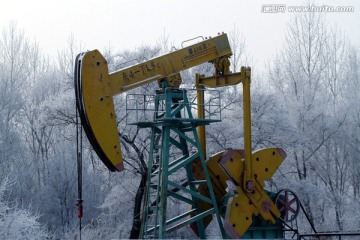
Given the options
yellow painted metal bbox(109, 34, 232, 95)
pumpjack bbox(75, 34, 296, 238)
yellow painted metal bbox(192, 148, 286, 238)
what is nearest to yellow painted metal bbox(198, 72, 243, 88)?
pumpjack bbox(75, 34, 296, 238)

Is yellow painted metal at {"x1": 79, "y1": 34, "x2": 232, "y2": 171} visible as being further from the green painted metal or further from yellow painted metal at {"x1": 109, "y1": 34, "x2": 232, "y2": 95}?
the green painted metal

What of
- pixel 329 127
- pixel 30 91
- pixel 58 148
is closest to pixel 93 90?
pixel 329 127

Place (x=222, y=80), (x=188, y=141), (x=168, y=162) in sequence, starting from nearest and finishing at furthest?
1. (x=168, y=162)
2. (x=188, y=141)
3. (x=222, y=80)

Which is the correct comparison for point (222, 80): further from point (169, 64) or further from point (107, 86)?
point (107, 86)

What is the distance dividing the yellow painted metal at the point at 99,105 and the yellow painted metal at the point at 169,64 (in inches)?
12.2

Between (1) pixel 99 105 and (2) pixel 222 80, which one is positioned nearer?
(1) pixel 99 105

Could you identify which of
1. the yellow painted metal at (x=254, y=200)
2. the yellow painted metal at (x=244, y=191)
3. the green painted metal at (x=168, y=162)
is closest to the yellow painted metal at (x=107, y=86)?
the green painted metal at (x=168, y=162)

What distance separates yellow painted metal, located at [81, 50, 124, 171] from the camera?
9.26 m

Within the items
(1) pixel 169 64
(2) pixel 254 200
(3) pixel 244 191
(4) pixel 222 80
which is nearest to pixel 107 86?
(1) pixel 169 64

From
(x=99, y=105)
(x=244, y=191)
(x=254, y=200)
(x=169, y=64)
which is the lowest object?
(x=254, y=200)

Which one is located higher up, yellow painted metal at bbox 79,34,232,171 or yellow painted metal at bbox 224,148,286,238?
yellow painted metal at bbox 79,34,232,171

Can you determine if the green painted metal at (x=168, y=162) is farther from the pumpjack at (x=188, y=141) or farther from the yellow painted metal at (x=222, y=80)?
the yellow painted metal at (x=222, y=80)

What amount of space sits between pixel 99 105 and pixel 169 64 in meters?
1.84

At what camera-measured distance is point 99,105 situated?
9.39 metres
